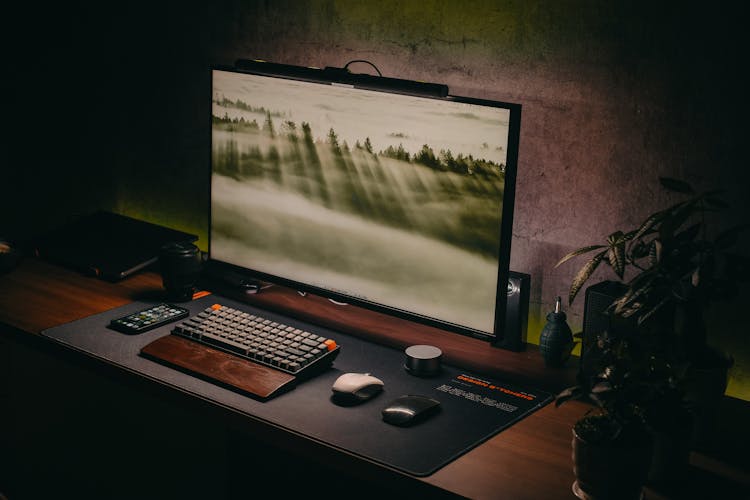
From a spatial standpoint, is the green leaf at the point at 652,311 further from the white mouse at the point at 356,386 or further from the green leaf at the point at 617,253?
the white mouse at the point at 356,386

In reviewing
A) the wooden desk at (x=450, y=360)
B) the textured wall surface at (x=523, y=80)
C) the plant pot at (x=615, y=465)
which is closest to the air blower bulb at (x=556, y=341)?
the wooden desk at (x=450, y=360)

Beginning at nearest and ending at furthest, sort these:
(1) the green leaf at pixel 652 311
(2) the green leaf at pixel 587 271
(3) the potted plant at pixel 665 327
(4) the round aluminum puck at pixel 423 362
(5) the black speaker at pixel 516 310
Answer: (3) the potted plant at pixel 665 327 → (1) the green leaf at pixel 652 311 → (2) the green leaf at pixel 587 271 → (4) the round aluminum puck at pixel 423 362 → (5) the black speaker at pixel 516 310

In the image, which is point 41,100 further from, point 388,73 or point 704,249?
point 704,249

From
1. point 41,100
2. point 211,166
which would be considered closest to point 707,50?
point 211,166

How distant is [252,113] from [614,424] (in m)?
1.15

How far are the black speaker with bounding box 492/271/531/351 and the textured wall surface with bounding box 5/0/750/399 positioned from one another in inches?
4.8

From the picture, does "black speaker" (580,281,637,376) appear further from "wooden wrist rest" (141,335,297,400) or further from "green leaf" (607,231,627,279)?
"wooden wrist rest" (141,335,297,400)

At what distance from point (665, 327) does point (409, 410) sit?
0.47 meters

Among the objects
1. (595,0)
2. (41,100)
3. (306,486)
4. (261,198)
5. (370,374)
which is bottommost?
→ (306,486)

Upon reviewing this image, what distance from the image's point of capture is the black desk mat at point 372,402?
1.62 m

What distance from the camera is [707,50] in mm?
1846

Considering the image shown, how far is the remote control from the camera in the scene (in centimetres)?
209

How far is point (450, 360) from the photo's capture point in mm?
2012

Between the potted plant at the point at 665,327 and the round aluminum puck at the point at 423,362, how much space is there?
376 millimetres
